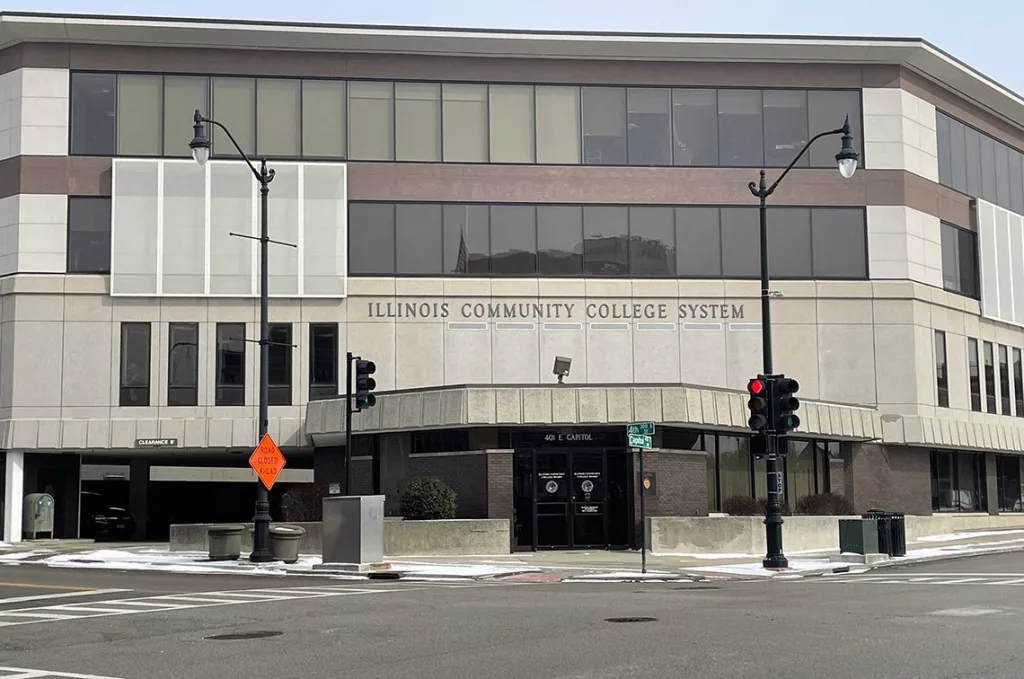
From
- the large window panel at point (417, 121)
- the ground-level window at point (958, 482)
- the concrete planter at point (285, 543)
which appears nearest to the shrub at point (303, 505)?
the concrete planter at point (285, 543)

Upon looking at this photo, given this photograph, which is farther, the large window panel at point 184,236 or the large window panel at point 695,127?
the large window panel at point 695,127

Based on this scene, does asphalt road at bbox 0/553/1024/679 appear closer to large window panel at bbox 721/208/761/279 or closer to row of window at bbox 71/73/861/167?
large window panel at bbox 721/208/761/279

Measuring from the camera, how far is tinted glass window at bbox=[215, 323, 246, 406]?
44.5 meters

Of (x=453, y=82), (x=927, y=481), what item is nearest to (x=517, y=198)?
(x=453, y=82)

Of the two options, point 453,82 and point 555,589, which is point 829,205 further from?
point 555,589

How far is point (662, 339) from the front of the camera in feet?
150

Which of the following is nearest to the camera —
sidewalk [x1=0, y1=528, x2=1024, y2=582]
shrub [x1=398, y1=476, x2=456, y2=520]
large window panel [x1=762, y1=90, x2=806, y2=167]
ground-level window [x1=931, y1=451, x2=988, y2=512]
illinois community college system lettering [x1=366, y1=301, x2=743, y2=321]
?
sidewalk [x1=0, y1=528, x2=1024, y2=582]

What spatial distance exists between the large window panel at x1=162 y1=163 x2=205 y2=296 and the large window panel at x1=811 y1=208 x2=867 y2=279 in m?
22.8

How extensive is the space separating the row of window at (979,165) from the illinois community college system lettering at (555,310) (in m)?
11.8

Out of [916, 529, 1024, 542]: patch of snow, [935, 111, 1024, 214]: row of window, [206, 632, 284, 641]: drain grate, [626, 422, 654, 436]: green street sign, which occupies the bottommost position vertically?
[916, 529, 1024, 542]: patch of snow

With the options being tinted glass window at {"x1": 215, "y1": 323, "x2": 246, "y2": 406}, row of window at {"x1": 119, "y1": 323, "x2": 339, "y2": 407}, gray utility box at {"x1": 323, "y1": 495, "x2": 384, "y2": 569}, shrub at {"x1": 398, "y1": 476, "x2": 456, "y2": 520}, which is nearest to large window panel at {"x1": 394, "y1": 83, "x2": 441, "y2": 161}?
row of window at {"x1": 119, "y1": 323, "x2": 339, "y2": 407}

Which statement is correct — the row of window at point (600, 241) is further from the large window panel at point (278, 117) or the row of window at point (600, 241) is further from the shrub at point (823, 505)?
the shrub at point (823, 505)

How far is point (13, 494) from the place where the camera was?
44344mm

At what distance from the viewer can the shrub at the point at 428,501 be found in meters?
33.3
